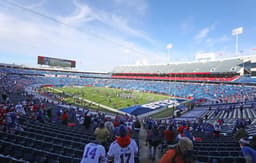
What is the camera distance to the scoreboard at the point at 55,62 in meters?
71.2

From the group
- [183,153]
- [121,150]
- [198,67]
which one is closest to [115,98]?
[198,67]

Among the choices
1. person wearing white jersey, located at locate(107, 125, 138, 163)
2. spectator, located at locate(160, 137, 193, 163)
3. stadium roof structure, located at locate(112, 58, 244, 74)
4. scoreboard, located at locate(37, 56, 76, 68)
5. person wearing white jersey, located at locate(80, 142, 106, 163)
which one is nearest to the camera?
spectator, located at locate(160, 137, 193, 163)

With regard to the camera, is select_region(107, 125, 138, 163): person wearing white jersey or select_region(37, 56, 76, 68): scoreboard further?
select_region(37, 56, 76, 68): scoreboard

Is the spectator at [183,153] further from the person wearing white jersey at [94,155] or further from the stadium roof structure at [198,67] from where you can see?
the stadium roof structure at [198,67]

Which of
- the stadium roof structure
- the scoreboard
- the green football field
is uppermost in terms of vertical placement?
the scoreboard

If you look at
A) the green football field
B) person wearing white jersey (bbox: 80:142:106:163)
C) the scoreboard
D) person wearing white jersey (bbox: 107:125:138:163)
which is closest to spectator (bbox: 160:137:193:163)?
person wearing white jersey (bbox: 107:125:138:163)

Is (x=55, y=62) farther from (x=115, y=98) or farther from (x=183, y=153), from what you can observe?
(x=183, y=153)

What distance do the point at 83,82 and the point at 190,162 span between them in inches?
2787

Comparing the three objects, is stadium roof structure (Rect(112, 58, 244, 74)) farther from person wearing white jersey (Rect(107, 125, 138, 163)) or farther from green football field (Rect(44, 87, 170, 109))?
person wearing white jersey (Rect(107, 125, 138, 163))

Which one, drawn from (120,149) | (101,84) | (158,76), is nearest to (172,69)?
(158,76)

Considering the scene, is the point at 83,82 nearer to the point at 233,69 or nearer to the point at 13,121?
the point at 233,69

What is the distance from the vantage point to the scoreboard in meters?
71.2

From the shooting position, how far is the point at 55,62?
251 feet

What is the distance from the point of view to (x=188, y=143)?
188 centimetres
